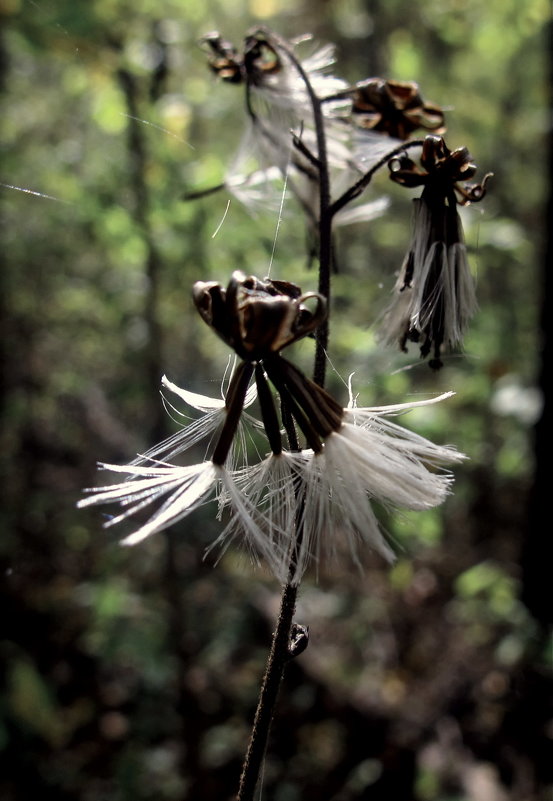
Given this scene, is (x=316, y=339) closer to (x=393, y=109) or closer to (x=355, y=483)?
(x=355, y=483)

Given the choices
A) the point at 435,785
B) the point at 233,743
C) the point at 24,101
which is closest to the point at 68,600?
the point at 233,743

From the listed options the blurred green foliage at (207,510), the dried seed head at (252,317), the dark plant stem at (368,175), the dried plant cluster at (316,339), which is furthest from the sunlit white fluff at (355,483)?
the blurred green foliage at (207,510)

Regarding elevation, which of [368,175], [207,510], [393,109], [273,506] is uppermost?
[393,109]

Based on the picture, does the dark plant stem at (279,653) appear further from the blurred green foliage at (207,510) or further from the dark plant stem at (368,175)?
the blurred green foliage at (207,510)

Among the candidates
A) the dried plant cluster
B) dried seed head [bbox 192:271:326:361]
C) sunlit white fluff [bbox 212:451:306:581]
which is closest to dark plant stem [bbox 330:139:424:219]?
the dried plant cluster

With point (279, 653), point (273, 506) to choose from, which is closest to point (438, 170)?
point (273, 506)
